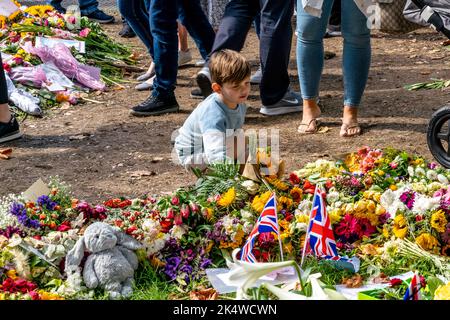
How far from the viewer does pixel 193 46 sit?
8.87 m

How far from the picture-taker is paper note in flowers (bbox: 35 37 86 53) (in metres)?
7.58

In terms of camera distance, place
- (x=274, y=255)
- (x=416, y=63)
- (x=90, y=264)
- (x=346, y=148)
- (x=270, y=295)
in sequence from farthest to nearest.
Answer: (x=416, y=63) < (x=346, y=148) < (x=274, y=255) < (x=90, y=264) < (x=270, y=295)

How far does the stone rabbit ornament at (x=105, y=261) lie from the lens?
3.69 m

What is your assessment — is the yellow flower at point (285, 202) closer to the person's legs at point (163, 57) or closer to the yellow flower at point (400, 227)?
the yellow flower at point (400, 227)

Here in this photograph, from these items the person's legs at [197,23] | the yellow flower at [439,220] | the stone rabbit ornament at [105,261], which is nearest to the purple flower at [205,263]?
the stone rabbit ornament at [105,261]

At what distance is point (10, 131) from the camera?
239 inches

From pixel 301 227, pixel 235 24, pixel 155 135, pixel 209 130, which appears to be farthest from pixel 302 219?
pixel 235 24

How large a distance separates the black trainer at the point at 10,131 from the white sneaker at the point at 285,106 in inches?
66.3

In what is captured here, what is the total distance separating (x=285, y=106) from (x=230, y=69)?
1.88m

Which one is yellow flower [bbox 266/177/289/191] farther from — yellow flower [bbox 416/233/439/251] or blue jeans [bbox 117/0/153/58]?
blue jeans [bbox 117/0/153/58]

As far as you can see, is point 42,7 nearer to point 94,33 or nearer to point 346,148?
point 94,33

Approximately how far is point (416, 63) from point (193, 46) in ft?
7.33

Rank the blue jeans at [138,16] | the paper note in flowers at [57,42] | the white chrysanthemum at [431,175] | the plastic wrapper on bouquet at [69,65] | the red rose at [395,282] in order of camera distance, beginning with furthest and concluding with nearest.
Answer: the paper note in flowers at [57,42]
the plastic wrapper on bouquet at [69,65]
the blue jeans at [138,16]
the white chrysanthemum at [431,175]
the red rose at [395,282]

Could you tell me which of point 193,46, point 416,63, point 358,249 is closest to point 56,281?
point 358,249
